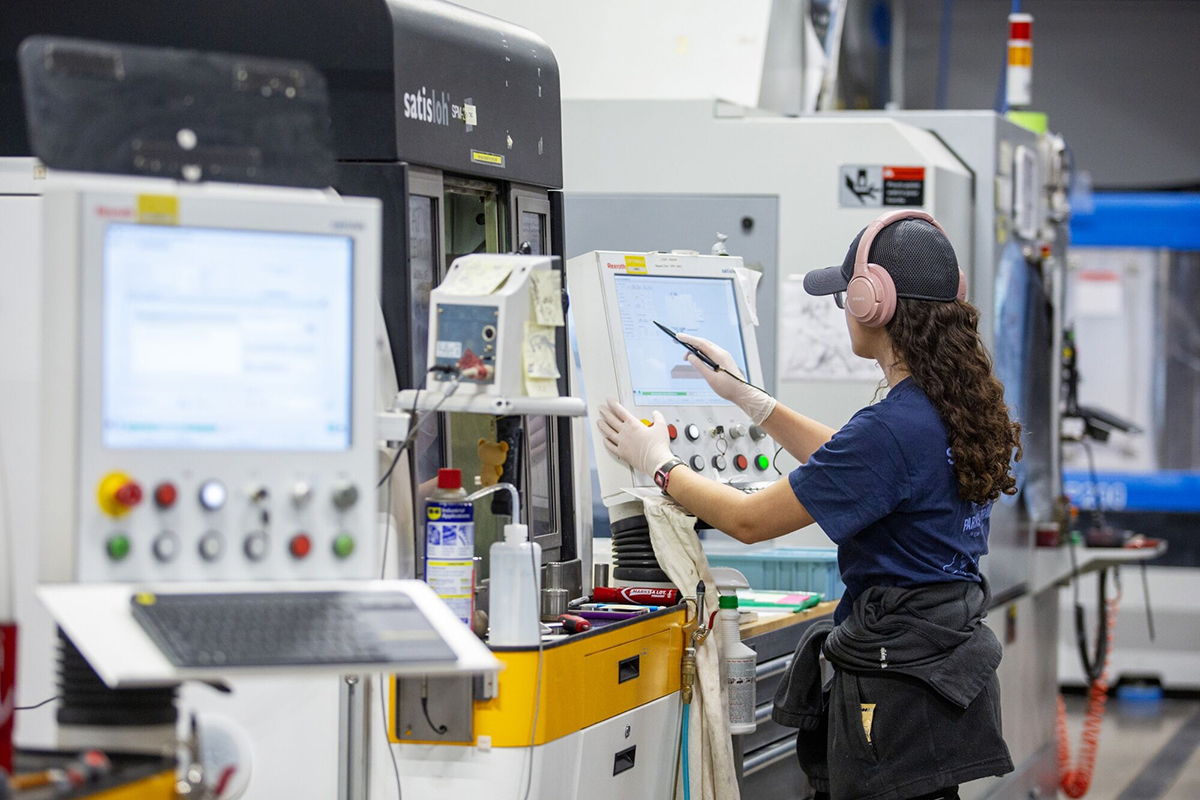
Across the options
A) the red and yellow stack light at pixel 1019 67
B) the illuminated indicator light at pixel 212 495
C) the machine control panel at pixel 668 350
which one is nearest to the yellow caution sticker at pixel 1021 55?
the red and yellow stack light at pixel 1019 67

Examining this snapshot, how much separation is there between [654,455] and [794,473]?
1.24 feet

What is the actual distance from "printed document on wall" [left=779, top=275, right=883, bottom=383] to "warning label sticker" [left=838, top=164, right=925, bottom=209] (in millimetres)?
262

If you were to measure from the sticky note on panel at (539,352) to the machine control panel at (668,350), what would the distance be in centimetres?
69

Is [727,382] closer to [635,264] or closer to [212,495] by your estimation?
[635,264]

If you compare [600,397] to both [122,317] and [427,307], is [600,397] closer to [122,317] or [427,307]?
[427,307]

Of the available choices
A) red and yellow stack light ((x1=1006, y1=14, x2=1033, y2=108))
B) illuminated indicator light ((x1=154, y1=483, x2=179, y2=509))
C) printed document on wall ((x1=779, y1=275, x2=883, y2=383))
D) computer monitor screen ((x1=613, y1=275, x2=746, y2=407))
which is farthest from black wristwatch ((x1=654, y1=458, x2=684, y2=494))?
red and yellow stack light ((x1=1006, y1=14, x2=1033, y2=108))

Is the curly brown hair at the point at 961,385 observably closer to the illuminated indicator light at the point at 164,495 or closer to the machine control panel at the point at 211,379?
the machine control panel at the point at 211,379

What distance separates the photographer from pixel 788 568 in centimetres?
390

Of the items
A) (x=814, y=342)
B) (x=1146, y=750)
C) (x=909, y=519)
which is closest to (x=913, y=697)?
(x=909, y=519)

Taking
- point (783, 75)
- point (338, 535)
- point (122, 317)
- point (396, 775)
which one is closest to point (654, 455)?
point (396, 775)

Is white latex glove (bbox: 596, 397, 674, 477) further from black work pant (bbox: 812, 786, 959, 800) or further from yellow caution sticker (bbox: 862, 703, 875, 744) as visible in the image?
black work pant (bbox: 812, 786, 959, 800)

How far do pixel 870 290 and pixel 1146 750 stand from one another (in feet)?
14.2

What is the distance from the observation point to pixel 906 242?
2900 millimetres

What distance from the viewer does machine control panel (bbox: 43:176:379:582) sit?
1781 mm
